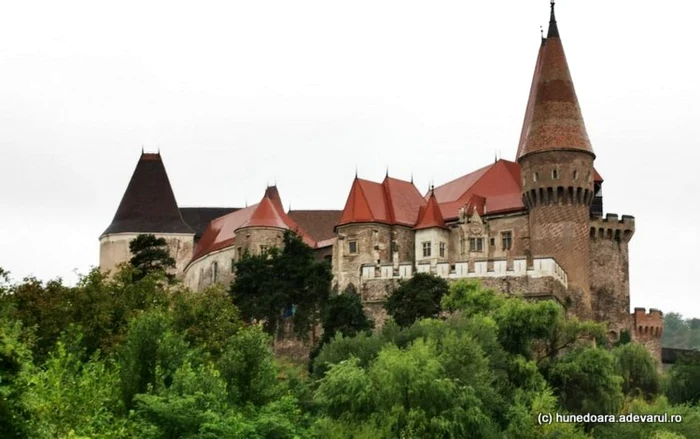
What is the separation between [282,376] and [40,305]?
745 cm

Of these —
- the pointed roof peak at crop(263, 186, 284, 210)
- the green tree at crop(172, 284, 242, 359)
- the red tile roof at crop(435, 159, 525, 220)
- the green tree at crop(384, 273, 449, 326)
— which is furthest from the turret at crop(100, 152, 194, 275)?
the green tree at crop(172, 284, 242, 359)

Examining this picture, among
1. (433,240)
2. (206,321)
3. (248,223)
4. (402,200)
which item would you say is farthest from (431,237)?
(206,321)

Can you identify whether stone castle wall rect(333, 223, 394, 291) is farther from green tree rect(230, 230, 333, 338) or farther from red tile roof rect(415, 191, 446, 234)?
red tile roof rect(415, 191, 446, 234)

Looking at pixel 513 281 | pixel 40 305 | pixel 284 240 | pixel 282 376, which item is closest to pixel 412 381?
pixel 282 376

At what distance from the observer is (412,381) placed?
Result: 36500 millimetres

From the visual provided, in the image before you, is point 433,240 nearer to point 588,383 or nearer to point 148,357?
point 588,383

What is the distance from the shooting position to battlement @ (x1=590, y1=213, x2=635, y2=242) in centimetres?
6206

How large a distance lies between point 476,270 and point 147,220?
25.9m

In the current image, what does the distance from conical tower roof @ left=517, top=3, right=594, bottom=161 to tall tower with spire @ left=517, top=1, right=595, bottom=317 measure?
0.04 m

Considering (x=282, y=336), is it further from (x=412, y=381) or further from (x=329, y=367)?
(x=412, y=381)

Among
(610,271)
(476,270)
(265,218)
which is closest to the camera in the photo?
(476,270)

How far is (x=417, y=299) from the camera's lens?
56156 mm

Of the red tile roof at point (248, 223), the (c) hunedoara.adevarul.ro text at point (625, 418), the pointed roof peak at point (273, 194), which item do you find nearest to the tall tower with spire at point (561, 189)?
the red tile roof at point (248, 223)

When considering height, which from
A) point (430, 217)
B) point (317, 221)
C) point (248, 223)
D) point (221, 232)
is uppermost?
point (317, 221)
